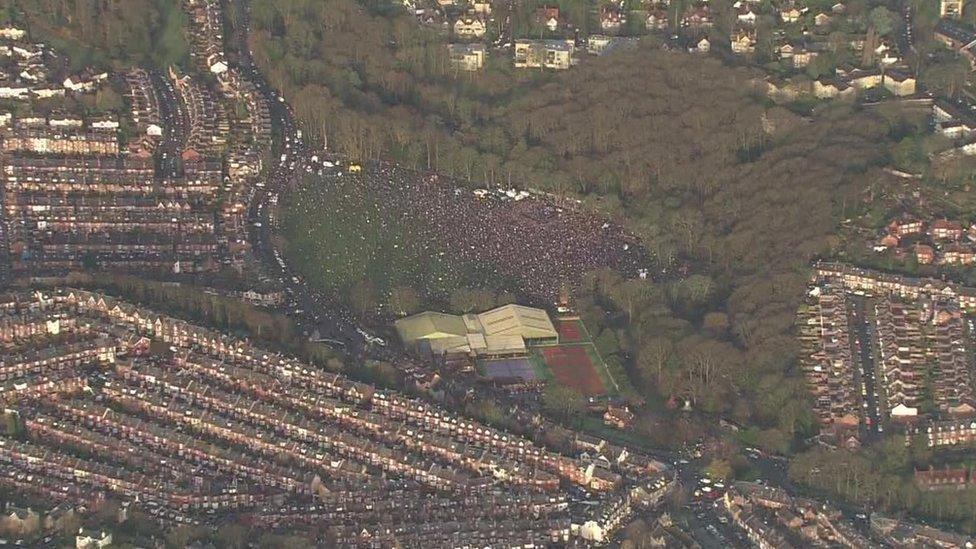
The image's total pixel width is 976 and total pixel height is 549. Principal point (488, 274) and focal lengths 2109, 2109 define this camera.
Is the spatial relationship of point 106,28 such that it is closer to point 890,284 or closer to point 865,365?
point 890,284

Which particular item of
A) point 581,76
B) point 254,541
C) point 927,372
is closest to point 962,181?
point 927,372

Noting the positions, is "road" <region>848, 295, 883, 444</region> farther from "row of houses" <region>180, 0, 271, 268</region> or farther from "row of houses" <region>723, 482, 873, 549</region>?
"row of houses" <region>180, 0, 271, 268</region>

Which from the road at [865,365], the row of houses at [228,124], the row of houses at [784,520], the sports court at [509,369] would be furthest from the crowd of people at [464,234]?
the row of houses at [784,520]

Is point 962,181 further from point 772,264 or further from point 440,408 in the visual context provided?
point 440,408

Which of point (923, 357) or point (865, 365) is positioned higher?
point (923, 357)

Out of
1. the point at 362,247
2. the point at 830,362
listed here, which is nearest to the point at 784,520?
the point at 830,362
